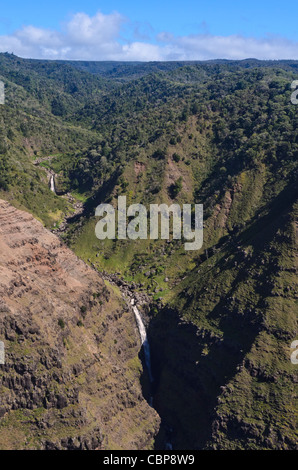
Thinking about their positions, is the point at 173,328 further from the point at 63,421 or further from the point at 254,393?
the point at 63,421

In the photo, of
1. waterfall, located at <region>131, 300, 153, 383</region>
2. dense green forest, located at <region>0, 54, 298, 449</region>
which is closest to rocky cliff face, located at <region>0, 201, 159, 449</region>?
waterfall, located at <region>131, 300, 153, 383</region>

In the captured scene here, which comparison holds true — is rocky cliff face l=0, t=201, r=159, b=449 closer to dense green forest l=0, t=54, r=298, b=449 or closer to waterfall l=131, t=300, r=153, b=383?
waterfall l=131, t=300, r=153, b=383

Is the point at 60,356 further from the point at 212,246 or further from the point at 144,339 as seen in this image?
the point at 212,246

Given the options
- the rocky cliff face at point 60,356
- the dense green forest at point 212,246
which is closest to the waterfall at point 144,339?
the dense green forest at point 212,246

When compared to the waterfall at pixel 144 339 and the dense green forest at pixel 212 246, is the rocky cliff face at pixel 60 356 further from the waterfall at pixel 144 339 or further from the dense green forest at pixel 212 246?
the dense green forest at pixel 212 246

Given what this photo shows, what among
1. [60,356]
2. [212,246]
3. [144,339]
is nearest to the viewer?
[60,356]

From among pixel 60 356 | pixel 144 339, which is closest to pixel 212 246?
pixel 144 339
